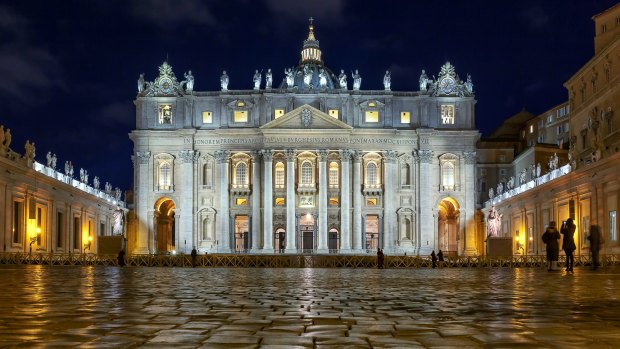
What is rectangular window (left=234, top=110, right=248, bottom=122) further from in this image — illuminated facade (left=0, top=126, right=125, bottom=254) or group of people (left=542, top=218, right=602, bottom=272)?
group of people (left=542, top=218, right=602, bottom=272)

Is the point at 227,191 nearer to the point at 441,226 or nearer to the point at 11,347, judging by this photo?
the point at 441,226

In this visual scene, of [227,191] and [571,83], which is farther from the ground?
[571,83]

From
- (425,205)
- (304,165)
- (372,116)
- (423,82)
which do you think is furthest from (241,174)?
(423,82)

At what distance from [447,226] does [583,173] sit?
143 ft

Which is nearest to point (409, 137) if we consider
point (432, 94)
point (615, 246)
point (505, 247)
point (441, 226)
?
point (432, 94)

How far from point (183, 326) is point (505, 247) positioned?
45361mm

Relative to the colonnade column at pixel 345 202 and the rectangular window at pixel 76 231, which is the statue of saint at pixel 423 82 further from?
the rectangular window at pixel 76 231

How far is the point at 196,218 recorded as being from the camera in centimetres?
8669

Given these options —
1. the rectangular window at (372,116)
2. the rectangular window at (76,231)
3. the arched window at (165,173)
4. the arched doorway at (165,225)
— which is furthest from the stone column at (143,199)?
the rectangular window at (372,116)

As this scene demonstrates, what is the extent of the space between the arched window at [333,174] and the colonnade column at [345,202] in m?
1.16

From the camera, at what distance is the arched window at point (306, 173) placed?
286ft

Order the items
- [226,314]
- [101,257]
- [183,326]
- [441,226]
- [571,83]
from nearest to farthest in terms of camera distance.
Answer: [183,326], [226,314], [101,257], [571,83], [441,226]

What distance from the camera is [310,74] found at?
299 ft

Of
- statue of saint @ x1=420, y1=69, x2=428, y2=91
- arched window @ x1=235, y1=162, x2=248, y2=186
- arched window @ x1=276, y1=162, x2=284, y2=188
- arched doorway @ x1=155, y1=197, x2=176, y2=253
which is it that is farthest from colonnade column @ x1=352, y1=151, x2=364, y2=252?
arched doorway @ x1=155, y1=197, x2=176, y2=253
